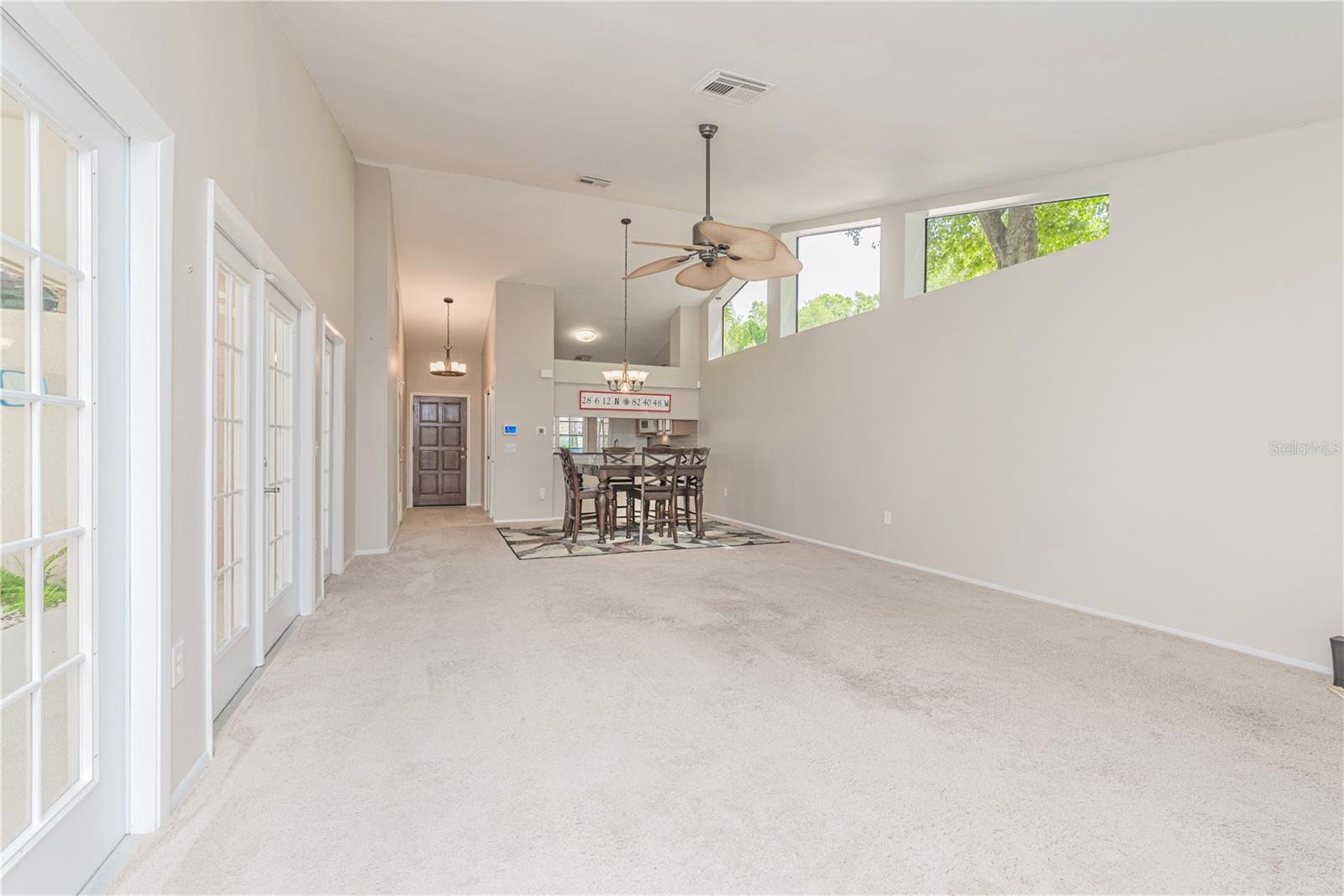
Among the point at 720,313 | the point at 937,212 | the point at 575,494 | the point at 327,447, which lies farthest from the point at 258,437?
the point at 720,313

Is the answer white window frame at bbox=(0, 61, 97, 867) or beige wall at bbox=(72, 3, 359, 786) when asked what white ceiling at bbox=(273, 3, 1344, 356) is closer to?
beige wall at bbox=(72, 3, 359, 786)

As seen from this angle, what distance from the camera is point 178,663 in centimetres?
186

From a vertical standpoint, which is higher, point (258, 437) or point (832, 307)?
point (832, 307)

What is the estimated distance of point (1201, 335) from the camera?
3600 millimetres

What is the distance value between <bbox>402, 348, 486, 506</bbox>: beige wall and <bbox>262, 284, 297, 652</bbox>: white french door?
7.82m

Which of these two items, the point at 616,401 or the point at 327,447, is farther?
the point at 616,401

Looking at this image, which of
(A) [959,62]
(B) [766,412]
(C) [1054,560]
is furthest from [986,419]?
(B) [766,412]

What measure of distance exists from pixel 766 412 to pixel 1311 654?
5479mm

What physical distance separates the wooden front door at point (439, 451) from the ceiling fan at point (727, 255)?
8.00m

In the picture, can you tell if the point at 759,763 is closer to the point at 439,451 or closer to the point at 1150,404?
the point at 1150,404

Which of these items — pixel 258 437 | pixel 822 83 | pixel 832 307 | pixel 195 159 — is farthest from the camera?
pixel 832 307

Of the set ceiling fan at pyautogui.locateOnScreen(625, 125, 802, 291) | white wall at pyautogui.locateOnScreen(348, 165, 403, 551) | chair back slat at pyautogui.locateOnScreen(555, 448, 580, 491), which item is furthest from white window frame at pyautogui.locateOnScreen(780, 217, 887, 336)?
white wall at pyautogui.locateOnScreen(348, 165, 403, 551)

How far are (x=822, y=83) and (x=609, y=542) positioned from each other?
194 inches

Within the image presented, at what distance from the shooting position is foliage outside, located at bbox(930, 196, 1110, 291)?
437 cm
